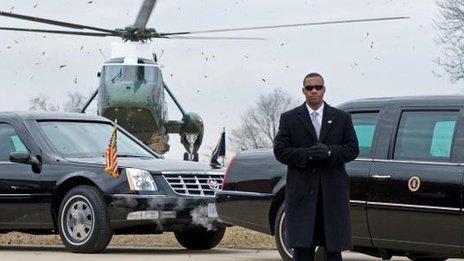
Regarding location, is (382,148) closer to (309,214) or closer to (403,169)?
(403,169)

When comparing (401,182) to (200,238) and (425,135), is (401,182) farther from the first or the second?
(200,238)

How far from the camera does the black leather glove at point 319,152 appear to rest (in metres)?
8.57

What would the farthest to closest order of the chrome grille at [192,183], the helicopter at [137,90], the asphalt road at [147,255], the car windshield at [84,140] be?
the helicopter at [137,90], the car windshield at [84,140], the chrome grille at [192,183], the asphalt road at [147,255]

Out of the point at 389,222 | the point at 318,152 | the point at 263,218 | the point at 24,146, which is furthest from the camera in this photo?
the point at 24,146

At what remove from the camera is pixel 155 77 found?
3300 centimetres

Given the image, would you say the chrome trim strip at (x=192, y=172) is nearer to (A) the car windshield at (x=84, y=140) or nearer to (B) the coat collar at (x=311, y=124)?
(A) the car windshield at (x=84, y=140)

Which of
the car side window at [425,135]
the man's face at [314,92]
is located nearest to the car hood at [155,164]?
the car side window at [425,135]

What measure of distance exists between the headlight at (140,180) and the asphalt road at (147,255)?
2.41 ft

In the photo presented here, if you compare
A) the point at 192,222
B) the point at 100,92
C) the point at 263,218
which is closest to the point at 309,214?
the point at 263,218

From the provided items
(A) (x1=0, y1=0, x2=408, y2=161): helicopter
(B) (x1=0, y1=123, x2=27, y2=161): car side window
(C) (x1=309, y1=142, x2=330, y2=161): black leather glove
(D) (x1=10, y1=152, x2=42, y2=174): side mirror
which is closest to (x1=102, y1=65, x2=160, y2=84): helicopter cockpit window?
(A) (x1=0, y1=0, x2=408, y2=161): helicopter

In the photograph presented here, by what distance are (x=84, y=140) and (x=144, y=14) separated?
1918cm

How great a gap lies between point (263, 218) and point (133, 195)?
6.72 feet

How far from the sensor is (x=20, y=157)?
14.3 meters

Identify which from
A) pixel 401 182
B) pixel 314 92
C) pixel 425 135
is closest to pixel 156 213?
pixel 401 182
